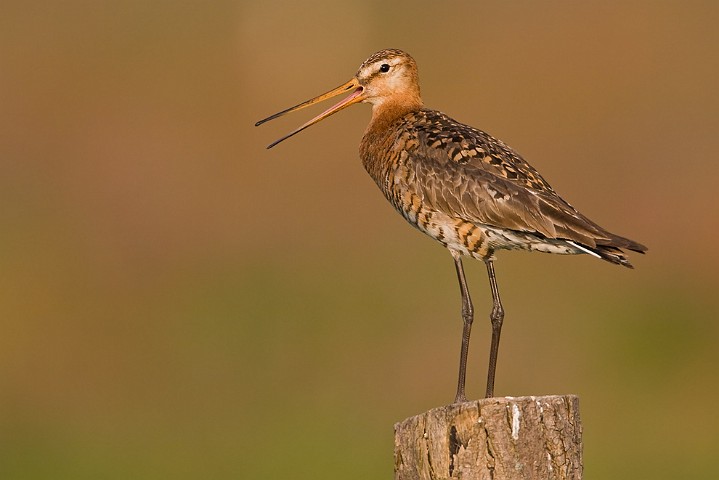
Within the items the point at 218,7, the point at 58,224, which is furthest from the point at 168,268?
the point at 218,7

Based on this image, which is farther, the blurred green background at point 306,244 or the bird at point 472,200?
the blurred green background at point 306,244

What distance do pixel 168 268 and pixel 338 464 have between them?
7184 mm

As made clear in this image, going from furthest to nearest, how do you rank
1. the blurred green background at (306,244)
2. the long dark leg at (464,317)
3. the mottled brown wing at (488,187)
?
the blurred green background at (306,244), the long dark leg at (464,317), the mottled brown wing at (488,187)

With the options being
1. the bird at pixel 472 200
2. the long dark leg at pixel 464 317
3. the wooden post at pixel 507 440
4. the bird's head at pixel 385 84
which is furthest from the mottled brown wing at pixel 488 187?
the wooden post at pixel 507 440

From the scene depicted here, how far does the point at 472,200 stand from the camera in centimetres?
1026

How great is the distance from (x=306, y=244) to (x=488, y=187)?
15138 mm

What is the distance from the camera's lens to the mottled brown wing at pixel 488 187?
9.85 m

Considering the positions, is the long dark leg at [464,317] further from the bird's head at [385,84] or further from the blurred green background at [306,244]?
the blurred green background at [306,244]

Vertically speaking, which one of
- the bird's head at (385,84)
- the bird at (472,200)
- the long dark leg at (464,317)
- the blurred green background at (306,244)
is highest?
the blurred green background at (306,244)

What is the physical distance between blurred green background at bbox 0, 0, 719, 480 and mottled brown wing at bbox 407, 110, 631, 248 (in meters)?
7.93

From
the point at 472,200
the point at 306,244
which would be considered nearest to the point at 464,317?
the point at 472,200

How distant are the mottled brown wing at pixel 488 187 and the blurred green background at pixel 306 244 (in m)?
7.93

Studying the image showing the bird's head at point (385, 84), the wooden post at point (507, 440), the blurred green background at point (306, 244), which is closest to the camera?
the wooden post at point (507, 440)

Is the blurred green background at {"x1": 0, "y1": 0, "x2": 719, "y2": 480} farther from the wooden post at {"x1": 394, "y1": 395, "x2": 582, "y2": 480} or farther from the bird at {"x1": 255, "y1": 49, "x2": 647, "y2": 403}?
A: the wooden post at {"x1": 394, "y1": 395, "x2": 582, "y2": 480}
